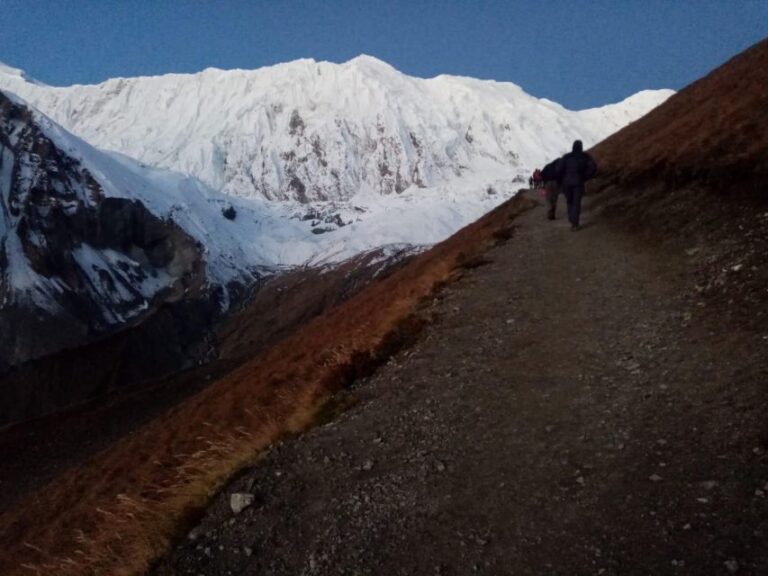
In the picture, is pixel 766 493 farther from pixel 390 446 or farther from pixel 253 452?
pixel 253 452

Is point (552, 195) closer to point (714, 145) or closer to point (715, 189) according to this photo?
point (714, 145)

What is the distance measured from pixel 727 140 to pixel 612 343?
14116 millimetres

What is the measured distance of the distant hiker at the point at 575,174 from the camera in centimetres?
2225

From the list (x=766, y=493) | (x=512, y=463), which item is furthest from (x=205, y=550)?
(x=766, y=493)

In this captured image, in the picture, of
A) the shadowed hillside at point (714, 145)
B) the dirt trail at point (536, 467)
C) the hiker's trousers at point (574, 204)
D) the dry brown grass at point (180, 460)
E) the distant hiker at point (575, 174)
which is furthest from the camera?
the hiker's trousers at point (574, 204)

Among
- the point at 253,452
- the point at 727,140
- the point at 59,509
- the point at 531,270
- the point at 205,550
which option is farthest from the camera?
the point at 59,509

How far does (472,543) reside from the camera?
6.42m

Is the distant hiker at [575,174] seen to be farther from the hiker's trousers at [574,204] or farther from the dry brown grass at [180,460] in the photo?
the dry brown grass at [180,460]

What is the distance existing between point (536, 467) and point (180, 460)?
11452 mm

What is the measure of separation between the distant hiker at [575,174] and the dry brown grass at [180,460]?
2613 millimetres

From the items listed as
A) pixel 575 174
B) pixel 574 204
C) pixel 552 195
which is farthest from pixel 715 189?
pixel 552 195

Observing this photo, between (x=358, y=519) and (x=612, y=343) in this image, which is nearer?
(x=358, y=519)

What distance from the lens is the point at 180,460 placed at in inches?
648

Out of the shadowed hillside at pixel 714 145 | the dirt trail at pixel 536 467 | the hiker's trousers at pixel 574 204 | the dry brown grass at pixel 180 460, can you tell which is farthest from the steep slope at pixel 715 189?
the dry brown grass at pixel 180 460
